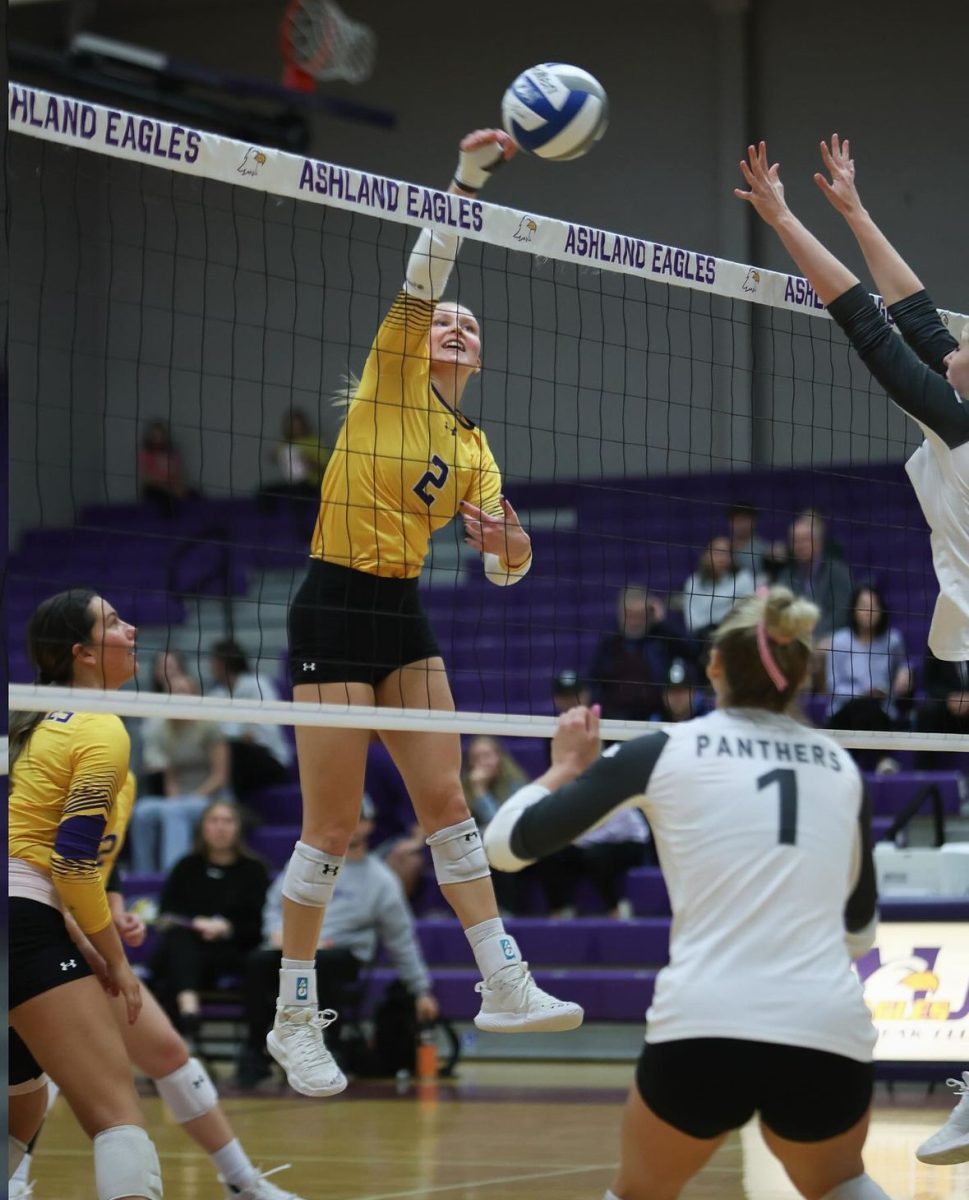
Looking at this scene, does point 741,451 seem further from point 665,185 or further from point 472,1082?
point 472,1082

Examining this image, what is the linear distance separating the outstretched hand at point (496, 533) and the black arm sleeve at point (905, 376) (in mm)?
1164

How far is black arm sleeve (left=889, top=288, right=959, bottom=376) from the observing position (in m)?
5.71

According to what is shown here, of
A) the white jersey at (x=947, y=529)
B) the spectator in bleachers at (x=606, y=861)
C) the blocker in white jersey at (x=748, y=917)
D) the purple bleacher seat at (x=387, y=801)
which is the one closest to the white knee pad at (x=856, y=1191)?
the blocker in white jersey at (x=748, y=917)

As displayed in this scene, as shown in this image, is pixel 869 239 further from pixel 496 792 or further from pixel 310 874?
pixel 496 792

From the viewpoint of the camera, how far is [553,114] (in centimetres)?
575

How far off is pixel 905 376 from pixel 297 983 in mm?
2528

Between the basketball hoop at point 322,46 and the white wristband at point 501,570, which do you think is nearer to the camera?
the white wristband at point 501,570

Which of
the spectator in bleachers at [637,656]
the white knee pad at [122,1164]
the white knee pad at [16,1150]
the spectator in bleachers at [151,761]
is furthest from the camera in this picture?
the spectator in bleachers at [151,761]

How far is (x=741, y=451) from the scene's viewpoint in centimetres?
1599

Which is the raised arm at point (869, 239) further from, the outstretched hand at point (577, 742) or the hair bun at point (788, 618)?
the outstretched hand at point (577, 742)

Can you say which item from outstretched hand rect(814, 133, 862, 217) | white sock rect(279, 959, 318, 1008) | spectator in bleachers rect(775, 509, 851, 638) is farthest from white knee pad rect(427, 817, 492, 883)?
spectator in bleachers rect(775, 509, 851, 638)

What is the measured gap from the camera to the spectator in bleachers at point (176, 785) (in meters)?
12.6

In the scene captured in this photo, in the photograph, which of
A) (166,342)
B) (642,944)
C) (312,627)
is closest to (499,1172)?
(312,627)

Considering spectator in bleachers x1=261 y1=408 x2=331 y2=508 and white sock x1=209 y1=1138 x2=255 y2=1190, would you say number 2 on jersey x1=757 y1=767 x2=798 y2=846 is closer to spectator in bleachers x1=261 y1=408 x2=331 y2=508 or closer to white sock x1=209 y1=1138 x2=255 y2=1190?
white sock x1=209 y1=1138 x2=255 y2=1190
